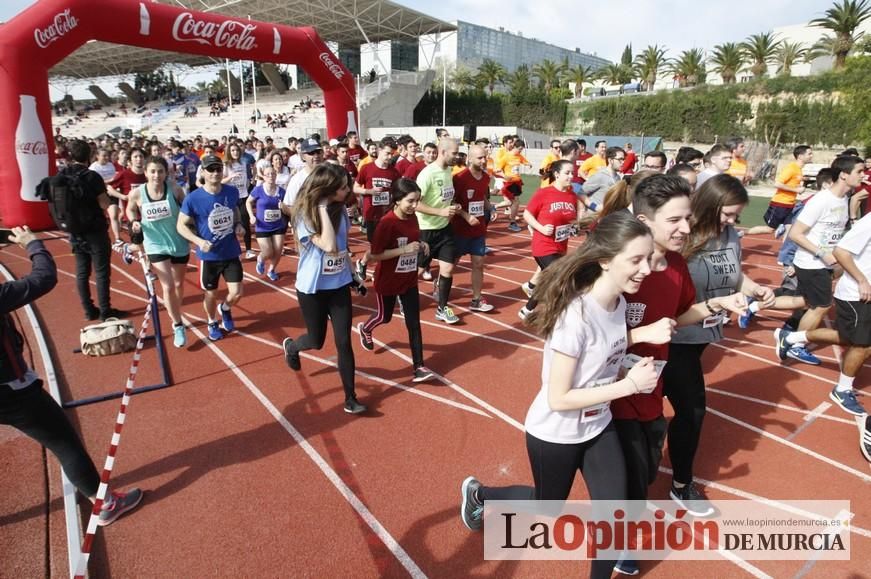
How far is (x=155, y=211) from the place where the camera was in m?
5.37

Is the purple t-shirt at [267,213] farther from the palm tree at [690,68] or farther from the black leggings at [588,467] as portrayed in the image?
the palm tree at [690,68]

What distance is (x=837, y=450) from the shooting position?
3.86 metres

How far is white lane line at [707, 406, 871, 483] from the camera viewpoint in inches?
142

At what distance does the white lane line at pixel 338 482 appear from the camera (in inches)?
111

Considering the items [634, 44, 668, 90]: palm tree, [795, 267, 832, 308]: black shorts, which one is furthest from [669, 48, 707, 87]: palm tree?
[795, 267, 832, 308]: black shorts

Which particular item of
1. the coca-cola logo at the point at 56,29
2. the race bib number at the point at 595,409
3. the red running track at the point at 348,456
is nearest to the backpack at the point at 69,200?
the red running track at the point at 348,456

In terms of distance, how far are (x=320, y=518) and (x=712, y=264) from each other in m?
2.82

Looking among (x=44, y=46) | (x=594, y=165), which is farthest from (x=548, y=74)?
(x=44, y=46)

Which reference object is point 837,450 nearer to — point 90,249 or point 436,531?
point 436,531

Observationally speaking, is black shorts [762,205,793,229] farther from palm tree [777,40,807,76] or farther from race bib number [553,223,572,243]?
palm tree [777,40,807,76]

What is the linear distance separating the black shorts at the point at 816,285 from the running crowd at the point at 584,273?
0.06ft

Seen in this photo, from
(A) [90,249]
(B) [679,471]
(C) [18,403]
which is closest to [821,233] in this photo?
(B) [679,471]

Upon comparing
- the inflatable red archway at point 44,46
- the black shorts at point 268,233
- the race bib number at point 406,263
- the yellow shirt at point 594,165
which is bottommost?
the black shorts at point 268,233

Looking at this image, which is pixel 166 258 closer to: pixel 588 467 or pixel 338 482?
pixel 338 482
